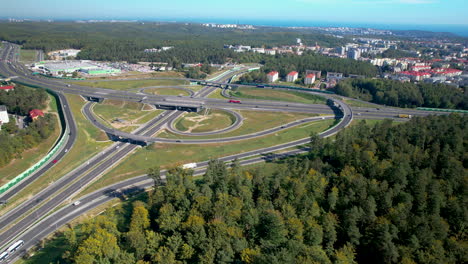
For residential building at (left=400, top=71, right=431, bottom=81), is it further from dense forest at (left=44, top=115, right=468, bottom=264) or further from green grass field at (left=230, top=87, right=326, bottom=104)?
dense forest at (left=44, top=115, right=468, bottom=264)

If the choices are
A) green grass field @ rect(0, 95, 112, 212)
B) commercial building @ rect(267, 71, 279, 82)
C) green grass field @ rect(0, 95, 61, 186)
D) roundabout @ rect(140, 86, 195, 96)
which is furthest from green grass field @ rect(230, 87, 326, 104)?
green grass field @ rect(0, 95, 61, 186)

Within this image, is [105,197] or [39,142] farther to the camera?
[39,142]

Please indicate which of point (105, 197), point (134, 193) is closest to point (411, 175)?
point (134, 193)

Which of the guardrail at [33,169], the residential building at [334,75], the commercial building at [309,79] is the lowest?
the guardrail at [33,169]

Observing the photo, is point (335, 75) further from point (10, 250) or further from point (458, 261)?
point (10, 250)

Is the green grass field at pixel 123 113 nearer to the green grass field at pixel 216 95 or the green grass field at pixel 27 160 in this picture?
the green grass field at pixel 27 160

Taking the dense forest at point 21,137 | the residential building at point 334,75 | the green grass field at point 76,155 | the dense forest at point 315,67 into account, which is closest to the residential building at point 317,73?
the dense forest at point 315,67

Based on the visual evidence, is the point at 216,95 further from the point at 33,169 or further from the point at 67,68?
the point at 67,68
